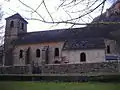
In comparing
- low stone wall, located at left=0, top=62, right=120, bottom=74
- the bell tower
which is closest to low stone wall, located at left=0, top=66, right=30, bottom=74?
low stone wall, located at left=0, top=62, right=120, bottom=74

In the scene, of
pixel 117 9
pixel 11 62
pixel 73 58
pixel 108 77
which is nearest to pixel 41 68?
pixel 73 58

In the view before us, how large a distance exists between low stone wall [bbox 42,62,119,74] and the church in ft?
19.5

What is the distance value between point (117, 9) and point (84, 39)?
2932 centimetres

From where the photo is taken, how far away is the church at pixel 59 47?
103 feet

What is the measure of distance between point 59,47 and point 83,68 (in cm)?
1257

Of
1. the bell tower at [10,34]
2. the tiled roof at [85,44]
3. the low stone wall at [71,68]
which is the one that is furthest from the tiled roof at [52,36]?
the low stone wall at [71,68]

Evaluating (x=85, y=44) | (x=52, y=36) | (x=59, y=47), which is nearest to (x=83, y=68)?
(x=85, y=44)

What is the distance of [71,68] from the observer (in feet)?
74.8

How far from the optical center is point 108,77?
47.0 feet

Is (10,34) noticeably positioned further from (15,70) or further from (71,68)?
(71,68)

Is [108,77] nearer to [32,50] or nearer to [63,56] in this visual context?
[63,56]

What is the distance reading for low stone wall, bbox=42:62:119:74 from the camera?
839 inches

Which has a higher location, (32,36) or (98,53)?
(32,36)

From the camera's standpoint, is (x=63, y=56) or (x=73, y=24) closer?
(x=73, y=24)
